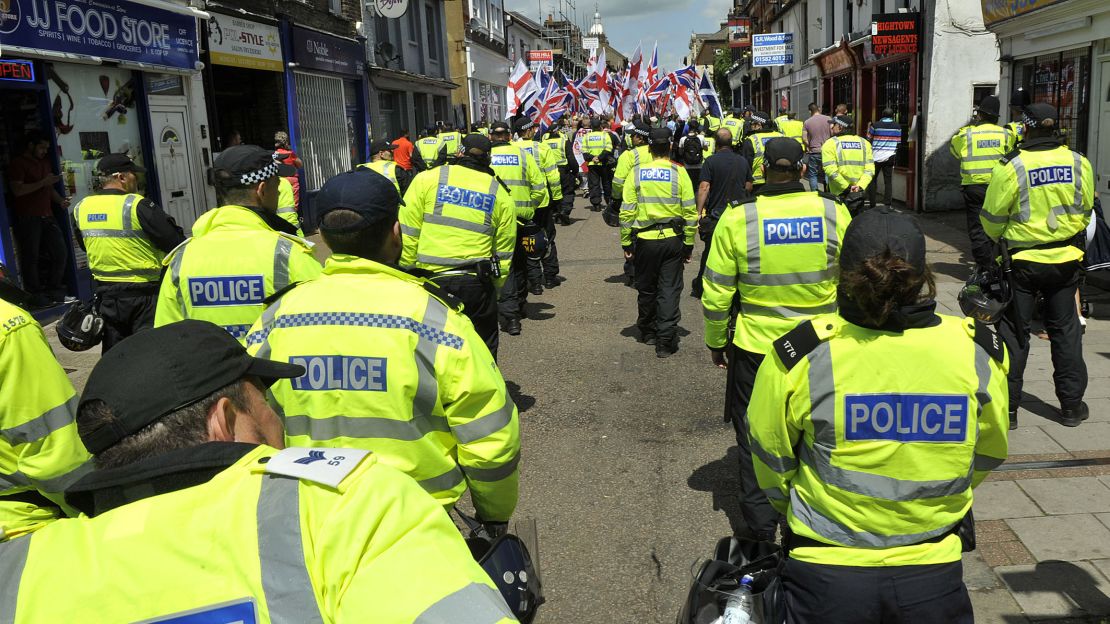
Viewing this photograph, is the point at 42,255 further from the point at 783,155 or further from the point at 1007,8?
the point at 1007,8

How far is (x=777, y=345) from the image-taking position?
104 inches

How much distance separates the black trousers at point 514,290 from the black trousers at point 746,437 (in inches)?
161

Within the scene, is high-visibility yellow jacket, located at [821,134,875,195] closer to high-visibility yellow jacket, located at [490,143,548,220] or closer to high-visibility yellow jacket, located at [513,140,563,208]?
high-visibility yellow jacket, located at [513,140,563,208]

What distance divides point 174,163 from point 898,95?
14.8 metres

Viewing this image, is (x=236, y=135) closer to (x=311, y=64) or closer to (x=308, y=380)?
(x=311, y=64)

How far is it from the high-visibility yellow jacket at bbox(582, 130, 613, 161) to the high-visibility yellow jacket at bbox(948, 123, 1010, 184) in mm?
8791

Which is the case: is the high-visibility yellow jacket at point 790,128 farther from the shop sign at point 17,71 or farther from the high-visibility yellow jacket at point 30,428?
the high-visibility yellow jacket at point 30,428

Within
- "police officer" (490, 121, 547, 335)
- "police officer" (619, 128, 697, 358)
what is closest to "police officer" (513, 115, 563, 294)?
"police officer" (490, 121, 547, 335)

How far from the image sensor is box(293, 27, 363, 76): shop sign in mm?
16947

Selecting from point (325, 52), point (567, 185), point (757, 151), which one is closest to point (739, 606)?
point (757, 151)

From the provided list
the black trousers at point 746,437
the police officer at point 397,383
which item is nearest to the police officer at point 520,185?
the black trousers at point 746,437

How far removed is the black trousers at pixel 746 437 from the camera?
401 centimetres

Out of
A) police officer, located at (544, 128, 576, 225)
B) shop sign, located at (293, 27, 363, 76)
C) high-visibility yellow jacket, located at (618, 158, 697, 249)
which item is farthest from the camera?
shop sign, located at (293, 27, 363, 76)

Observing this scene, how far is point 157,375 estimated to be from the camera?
4.70 ft
